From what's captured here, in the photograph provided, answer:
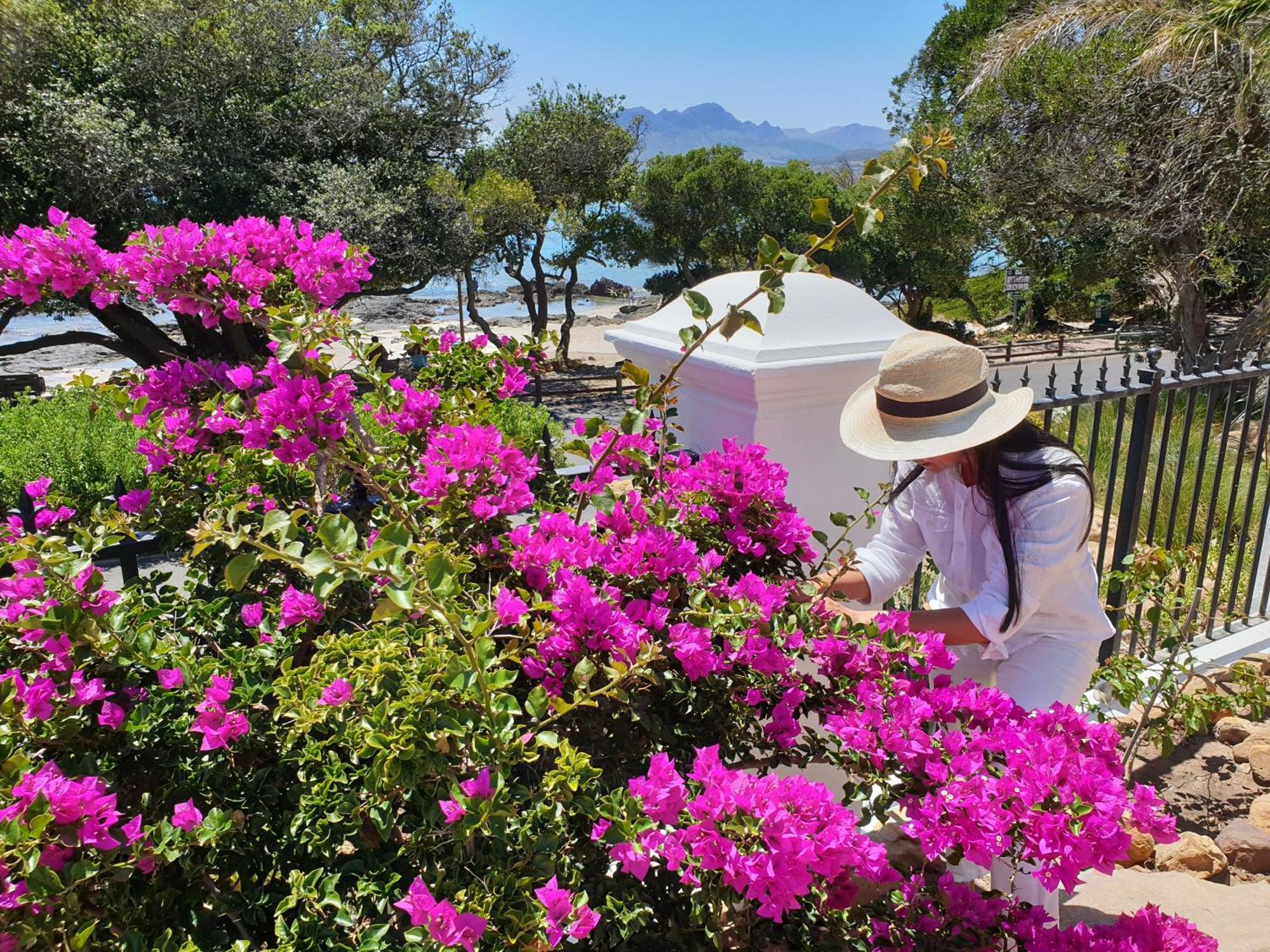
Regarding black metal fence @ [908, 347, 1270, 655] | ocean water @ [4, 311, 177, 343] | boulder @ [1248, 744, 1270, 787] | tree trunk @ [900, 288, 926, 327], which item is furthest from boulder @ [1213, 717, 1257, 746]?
tree trunk @ [900, 288, 926, 327]

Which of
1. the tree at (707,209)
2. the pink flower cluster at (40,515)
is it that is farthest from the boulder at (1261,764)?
the tree at (707,209)

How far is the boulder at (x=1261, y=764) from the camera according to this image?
310 centimetres

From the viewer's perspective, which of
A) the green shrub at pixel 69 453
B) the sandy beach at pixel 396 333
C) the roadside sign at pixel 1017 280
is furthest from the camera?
the sandy beach at pixel 396 333

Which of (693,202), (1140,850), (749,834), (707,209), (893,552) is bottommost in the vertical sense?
(1140,850)

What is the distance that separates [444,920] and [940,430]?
1.45 m

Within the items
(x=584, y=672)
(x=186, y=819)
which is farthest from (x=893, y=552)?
(x=186, y=819)

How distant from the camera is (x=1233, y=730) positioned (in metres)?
3.34

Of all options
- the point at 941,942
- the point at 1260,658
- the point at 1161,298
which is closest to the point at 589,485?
the point at 941,942

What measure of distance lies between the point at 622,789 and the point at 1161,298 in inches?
752

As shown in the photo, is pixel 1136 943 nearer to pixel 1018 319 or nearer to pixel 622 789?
pixel 622 789

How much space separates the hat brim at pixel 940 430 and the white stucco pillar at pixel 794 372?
0.25m

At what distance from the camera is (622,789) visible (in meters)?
1.27

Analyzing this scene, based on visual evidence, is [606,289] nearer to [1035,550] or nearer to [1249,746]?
[1249,746]

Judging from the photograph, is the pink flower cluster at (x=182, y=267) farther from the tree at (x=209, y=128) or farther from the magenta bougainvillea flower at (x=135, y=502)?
the tree at (x=209, y=128)
